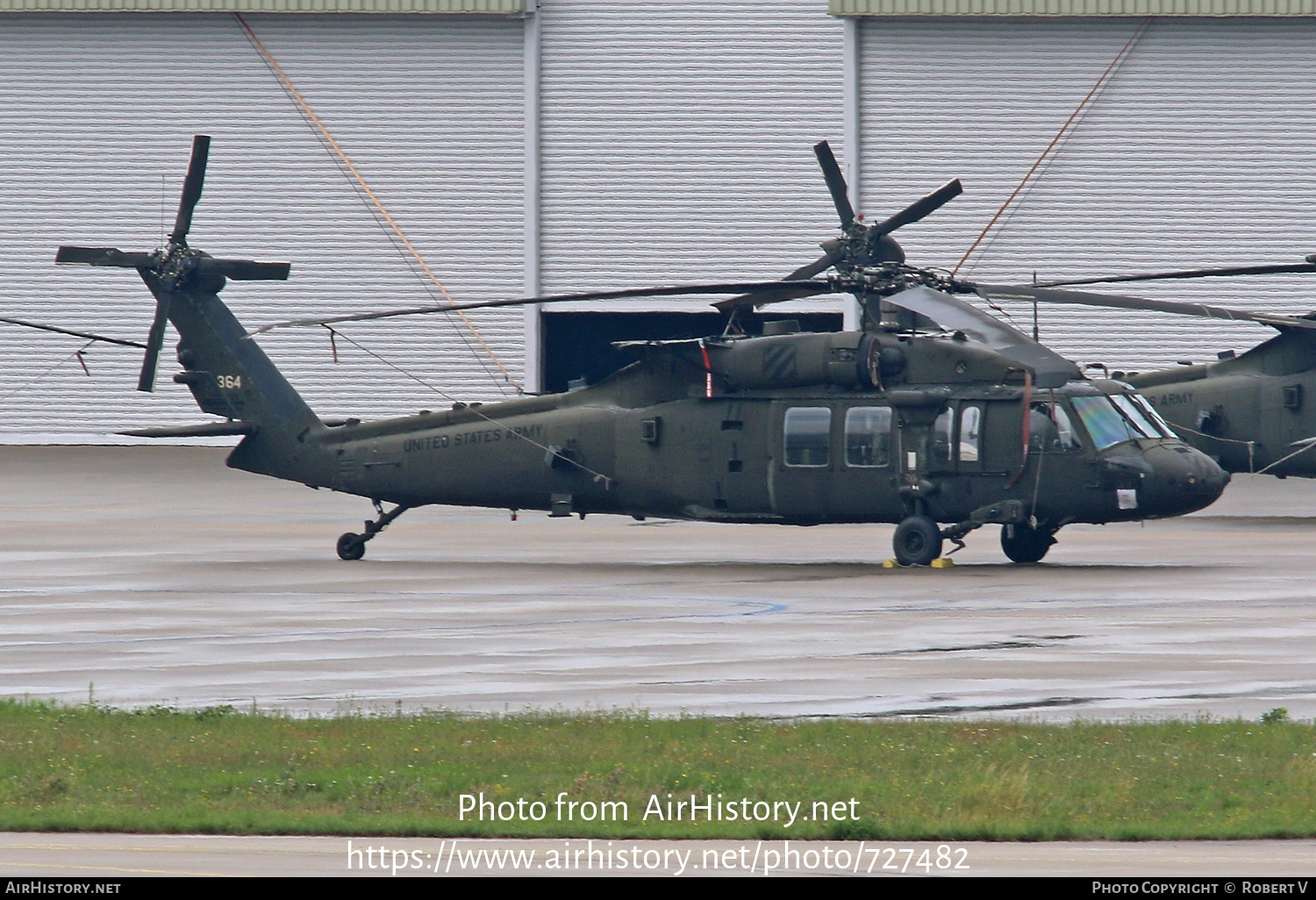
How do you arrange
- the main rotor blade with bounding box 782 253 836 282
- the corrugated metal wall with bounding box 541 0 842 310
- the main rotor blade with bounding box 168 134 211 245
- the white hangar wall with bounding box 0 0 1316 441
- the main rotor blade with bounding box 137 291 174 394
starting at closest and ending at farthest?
the main rotor blade with bounding box 782 253 836 282 → the main rotor blade with bounding box 137 291 174 394 → the main rotor blade with bounding box 168 134 211 245 → the white hangar wall with bounding box 0 0 1316 441 → the corrugated metal wall with bounding box 541 0 842 310

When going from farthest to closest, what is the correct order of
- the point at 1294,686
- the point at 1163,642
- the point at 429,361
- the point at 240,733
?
1. the point at 429,361
2. the point at 1163,642
3. the point at 1294,686
4. the point at 240,733

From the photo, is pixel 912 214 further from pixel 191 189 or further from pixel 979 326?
pixel 191 189

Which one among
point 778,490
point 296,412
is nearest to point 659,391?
point 778,490

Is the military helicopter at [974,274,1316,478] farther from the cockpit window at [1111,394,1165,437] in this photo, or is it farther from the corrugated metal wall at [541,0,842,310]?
the corrugated metal wall at [541,0,842,310]

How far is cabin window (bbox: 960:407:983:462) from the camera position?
83.5ft

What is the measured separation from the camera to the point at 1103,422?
25.2 m

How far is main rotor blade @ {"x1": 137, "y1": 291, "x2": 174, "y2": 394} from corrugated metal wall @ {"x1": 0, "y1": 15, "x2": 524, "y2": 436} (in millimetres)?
21660

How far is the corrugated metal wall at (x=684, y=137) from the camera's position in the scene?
49438 mm

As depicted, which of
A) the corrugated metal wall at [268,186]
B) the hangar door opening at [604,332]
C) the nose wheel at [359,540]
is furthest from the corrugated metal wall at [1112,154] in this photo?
the nose wheel at [359,540]

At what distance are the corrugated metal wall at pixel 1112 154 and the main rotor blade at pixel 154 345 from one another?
23.6 metres

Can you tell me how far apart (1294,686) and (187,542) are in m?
20.1

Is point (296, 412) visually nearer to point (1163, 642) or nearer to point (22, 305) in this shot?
point (1163, 642)

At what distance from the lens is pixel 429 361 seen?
51000 mm

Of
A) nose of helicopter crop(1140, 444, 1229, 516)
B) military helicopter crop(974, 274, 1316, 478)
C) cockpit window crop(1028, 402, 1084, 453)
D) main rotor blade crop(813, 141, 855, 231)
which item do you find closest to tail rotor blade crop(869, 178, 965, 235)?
main rotor blade crop(813, 141, 855, 231)
